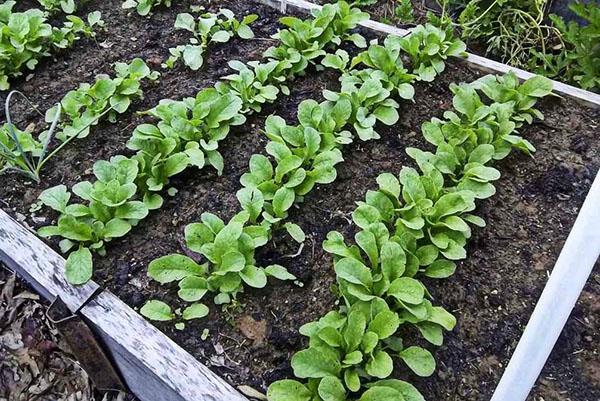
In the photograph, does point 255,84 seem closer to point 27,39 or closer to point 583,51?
point 27,39

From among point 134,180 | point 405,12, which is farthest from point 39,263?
point 405,12

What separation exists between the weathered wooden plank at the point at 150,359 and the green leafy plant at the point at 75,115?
52cm

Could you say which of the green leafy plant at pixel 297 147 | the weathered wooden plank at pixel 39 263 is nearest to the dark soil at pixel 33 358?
the weathered wooden plank at pixel 39 263

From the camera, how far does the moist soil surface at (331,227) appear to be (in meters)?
1.08

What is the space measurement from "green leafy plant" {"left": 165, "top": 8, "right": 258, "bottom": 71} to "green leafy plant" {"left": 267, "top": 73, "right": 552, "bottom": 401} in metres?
0.79

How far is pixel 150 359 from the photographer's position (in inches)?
40.2

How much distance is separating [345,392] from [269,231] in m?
0.45

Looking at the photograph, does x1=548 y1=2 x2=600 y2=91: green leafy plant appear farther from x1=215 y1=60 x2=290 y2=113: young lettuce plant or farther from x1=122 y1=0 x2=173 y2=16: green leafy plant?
x1=122 y1=0 x2=173 y2=16: green leafy plant

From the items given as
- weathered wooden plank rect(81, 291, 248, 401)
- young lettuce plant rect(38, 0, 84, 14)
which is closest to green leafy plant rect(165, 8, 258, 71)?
young lettuce plant rect(38, 0, 84, 14)

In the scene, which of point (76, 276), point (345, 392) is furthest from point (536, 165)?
point (76, 276)

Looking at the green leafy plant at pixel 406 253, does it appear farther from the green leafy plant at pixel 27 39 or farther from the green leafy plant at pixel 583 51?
the green leafy plant at pixel 27 39

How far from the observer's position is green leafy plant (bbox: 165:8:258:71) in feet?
5.74

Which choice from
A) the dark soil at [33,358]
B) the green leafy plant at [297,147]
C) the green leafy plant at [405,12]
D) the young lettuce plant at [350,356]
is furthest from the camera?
the green leafy plant at [405,12]

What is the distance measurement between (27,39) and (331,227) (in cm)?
122
